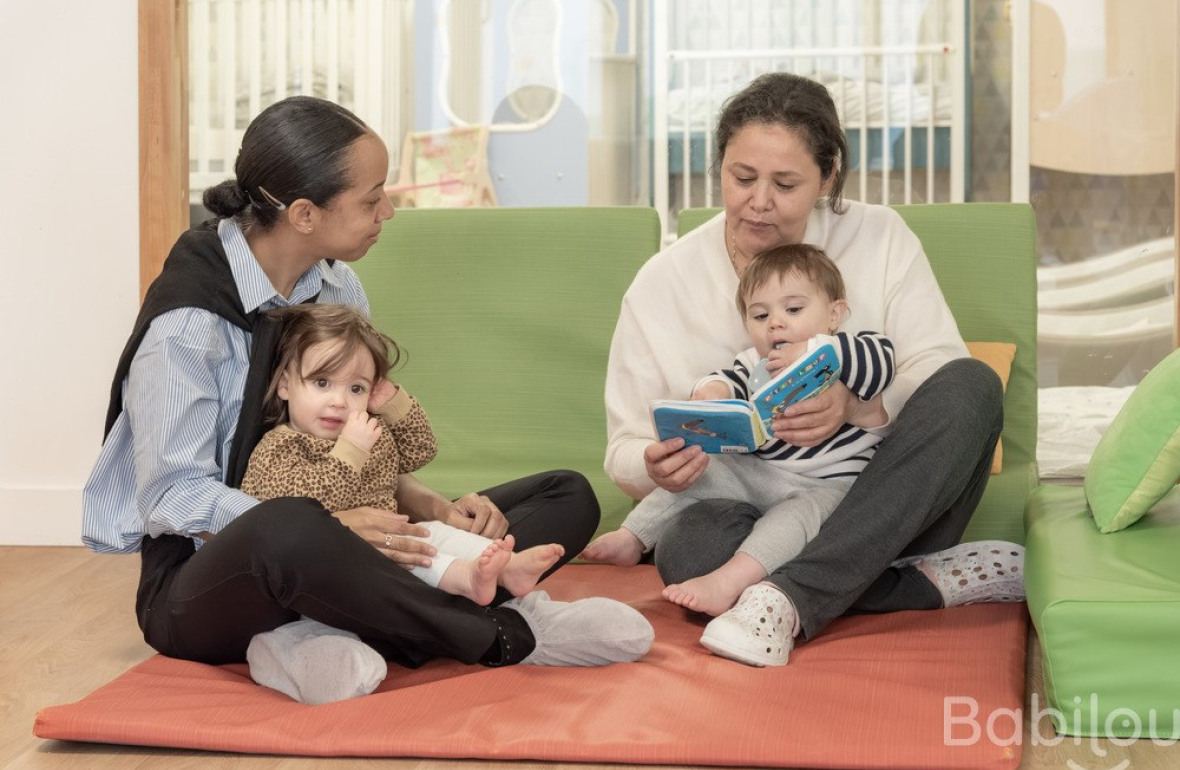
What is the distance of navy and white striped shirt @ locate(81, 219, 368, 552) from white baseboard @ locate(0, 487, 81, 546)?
4.24 feet

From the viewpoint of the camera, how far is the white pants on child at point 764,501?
6.60 ft

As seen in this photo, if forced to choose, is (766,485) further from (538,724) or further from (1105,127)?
(1105,127)

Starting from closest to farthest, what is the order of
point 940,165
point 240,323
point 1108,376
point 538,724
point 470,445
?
1. point 538,724
2. point 240,323
3. point 470,445
4. point 1108,376
5. point 940,165

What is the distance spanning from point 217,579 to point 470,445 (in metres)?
1.11

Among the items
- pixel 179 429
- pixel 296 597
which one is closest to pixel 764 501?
pixel 296 597

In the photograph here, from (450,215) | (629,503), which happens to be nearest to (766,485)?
(629,503)

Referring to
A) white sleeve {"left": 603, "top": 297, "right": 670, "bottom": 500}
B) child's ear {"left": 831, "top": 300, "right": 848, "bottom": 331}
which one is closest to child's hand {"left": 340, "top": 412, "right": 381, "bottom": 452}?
white sleeve {"left": 603, "top": 297, "right": 670, "bottom": 500}

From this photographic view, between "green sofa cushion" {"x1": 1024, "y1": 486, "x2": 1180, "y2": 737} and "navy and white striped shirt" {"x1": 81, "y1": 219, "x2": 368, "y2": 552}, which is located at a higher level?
"navy and white striped shirt" {"x1": 81, "y1": 219, "x2": 368, "y2": 552}

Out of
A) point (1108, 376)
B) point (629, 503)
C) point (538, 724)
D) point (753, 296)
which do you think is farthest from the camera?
point (1108, 376)

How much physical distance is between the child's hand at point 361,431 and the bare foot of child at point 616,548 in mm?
561

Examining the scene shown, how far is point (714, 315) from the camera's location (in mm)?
2289

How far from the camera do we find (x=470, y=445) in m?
2.83

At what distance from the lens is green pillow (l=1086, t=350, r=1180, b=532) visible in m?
1.92

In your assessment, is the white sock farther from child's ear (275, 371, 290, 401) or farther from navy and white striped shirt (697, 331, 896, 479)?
navy and white striped shirt (697, 331, 896, 479)
